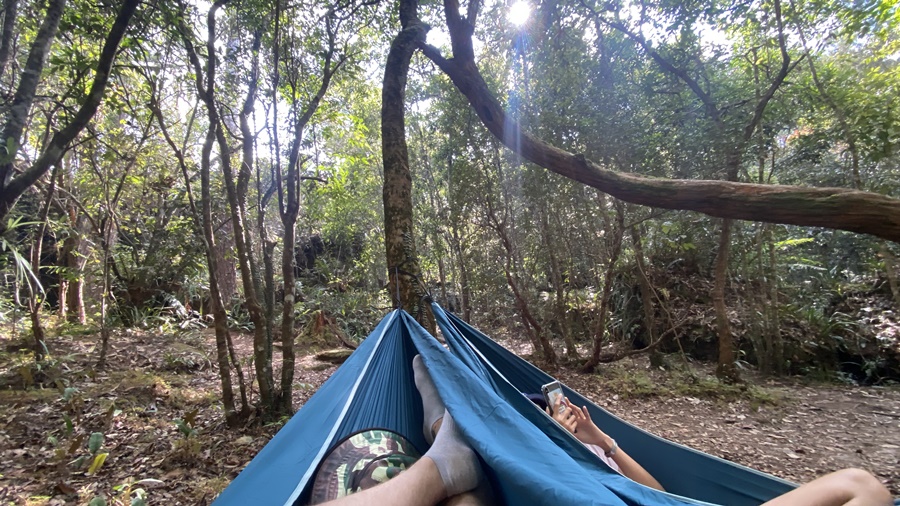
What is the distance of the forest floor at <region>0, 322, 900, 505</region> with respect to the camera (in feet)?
6.98

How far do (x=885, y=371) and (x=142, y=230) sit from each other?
329 inches

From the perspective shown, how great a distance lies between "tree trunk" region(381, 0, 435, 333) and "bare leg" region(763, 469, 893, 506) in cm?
123

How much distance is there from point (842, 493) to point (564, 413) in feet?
2.38

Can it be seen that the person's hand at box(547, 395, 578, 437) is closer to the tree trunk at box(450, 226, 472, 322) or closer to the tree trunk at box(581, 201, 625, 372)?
the tree trunk at box(581, 201, 625, 372)

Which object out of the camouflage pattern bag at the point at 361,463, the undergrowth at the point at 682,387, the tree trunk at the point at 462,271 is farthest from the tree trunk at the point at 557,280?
the camouflage pattern bag at the point at 361,463

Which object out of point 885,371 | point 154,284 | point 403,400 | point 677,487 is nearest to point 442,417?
point 403,400

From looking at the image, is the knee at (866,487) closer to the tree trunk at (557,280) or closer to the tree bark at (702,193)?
the tree bark at (702,193)

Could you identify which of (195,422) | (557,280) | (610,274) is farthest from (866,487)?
(557,280)

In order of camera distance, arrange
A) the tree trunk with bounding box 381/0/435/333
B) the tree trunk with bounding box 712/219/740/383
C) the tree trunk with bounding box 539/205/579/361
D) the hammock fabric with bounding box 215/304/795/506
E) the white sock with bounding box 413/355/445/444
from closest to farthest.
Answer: the hammock fabric with bounding box 215/304/795/506
the white sock with bounding box 413/355/445/444
the tree trunk with bounding box 381/0/435/333
the tree trunk with bounding box 712/219/740/383
the tree trunk with bounding box 539/205/579/361

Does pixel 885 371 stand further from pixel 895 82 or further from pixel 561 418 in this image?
pixel 561 418

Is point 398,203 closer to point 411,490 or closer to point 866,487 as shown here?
point 411,490

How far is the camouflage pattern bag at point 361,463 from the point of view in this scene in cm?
116

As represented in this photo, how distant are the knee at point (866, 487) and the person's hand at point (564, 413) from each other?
0.70 m

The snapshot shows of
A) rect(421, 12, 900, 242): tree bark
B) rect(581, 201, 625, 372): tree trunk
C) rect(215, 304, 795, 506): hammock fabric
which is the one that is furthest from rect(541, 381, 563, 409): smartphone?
rect(581, 201, 625, 372): tree trunk
